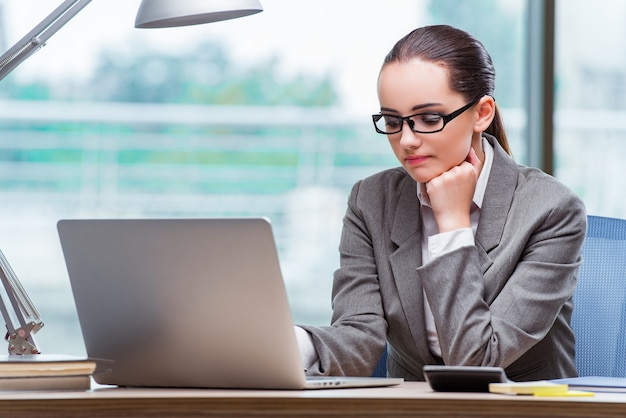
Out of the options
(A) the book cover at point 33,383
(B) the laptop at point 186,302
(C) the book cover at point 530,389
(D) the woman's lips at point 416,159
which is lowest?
(A) the book cover at point 33,383

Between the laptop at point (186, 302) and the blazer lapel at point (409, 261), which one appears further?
the blazer lapel at point (409, 261)

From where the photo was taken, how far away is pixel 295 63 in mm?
3467

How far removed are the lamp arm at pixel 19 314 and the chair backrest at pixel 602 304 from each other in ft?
3.15

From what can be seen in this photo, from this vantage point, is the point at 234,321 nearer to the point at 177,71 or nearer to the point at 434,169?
the point at 434,169

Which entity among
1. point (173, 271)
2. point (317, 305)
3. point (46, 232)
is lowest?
point (317, 305)

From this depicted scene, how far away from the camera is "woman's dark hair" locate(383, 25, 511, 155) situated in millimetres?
1670

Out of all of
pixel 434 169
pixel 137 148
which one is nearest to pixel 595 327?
pixel 434 169

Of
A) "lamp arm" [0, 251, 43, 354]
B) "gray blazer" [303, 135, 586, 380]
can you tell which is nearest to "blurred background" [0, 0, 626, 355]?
"gray blazer" [303, 135, 586, 380]

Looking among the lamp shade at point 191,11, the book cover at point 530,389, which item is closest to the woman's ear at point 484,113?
the lamp shade at point 191,11

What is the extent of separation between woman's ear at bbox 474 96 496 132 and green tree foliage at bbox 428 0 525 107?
6.15ft

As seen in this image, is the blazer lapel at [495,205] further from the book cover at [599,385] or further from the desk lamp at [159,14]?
the desk lamp at [159,14]

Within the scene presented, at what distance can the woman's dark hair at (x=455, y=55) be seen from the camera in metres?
1.67

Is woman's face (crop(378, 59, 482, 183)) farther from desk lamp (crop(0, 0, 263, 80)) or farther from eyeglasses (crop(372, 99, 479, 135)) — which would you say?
desk lamp (crop(0, 0, 263, 80))

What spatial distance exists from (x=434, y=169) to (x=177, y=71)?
1.96 meters
